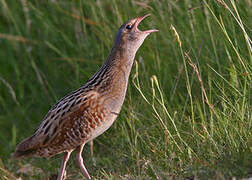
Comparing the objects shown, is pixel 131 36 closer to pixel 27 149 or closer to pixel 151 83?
pixel 151 83

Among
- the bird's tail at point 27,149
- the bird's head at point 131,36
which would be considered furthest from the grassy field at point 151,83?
the bird's head at point 131,36

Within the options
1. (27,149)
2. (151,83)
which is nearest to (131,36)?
(151,83)

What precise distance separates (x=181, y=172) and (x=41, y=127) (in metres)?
1.70

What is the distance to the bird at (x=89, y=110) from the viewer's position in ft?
16.0

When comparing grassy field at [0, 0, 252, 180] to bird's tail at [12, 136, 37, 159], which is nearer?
grassy field at [0, 0, 252, 180]

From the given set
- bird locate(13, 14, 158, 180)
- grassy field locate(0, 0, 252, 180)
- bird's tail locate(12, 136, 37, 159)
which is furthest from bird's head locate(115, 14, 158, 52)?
bird's tail locate(12, 136, 37, 159)

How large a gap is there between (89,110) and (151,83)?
61 cm

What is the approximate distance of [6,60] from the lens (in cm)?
801

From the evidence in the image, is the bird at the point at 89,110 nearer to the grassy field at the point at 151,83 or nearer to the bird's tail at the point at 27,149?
the bird's tail at the point at 27,149

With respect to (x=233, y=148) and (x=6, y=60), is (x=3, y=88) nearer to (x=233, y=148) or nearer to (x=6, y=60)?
(x=6, y=60)

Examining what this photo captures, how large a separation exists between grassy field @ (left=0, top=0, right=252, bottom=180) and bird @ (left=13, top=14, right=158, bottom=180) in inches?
10.6

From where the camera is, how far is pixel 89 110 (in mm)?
4863

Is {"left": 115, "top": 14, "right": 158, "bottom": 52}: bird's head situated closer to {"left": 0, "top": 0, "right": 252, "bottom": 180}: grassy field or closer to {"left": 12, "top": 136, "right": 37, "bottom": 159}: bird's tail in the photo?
{"left": 0, "top": 0, "right": 252, "bottom": 180}: grassy field

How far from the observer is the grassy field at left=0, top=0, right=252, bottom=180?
4.12 meters
